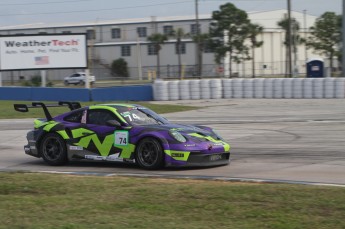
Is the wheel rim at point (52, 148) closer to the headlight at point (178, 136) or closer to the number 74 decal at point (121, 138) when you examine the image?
the number 74 decal at point (121, 138)

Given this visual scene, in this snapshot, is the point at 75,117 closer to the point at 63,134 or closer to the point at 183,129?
the point at 63,134

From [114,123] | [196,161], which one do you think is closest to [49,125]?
[114,123]

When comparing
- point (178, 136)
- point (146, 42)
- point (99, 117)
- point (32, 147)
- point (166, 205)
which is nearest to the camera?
point (166, 205)

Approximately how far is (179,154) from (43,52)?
109 feet

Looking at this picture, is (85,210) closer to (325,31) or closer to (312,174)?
(312,174)

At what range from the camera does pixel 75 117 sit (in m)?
11.7

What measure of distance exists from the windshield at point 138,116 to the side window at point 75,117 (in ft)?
2.64

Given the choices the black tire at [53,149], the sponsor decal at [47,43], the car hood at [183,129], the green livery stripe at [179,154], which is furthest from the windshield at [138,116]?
the sponsor decal at [47,43]

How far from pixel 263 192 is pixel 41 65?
119 ft

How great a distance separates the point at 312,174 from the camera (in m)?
9.53

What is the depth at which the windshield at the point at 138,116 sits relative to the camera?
1112cm

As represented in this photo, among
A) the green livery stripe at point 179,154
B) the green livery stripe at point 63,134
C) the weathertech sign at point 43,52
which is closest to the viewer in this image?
the green livery stripe at point 179,154

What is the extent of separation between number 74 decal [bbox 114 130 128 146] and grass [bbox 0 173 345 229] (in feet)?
7.90

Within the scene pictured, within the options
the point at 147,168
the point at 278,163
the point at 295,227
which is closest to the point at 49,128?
the point at 147,168
